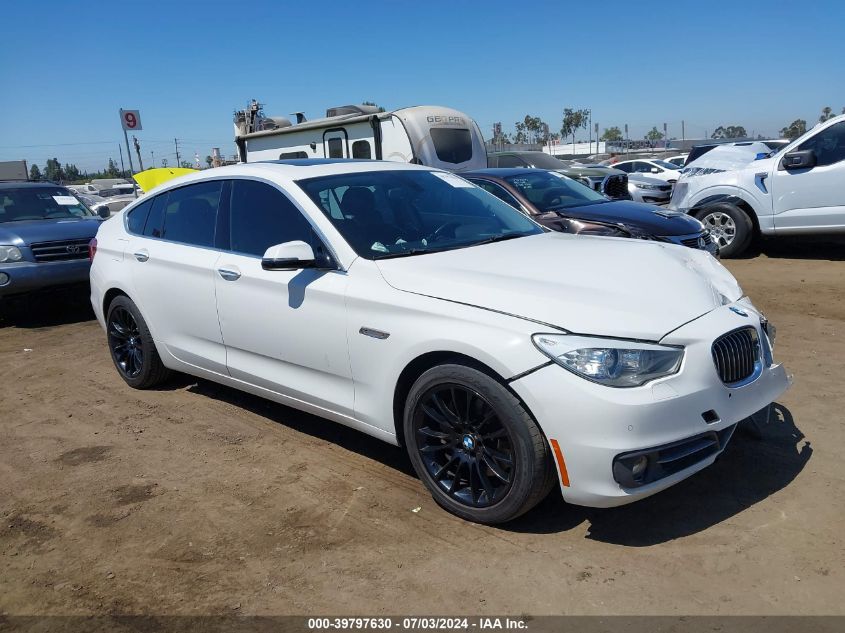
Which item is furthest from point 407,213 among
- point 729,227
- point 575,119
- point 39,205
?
point 575,119

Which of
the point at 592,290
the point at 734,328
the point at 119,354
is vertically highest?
the point at 592,290

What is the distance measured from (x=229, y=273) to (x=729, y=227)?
26.5 ft

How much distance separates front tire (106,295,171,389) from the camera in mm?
5223

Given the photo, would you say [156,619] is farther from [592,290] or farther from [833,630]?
[833,630]

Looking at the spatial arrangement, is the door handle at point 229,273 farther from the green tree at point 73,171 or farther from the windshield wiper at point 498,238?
the green tree at point 73,171

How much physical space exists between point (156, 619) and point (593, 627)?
167 centimetres

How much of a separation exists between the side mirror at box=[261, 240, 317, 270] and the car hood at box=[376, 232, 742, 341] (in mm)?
394

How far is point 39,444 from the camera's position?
15.2ft

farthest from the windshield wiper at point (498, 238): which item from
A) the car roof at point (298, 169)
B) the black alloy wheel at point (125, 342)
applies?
the black alloy wheel at point (125, 342)

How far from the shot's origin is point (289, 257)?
3.65m

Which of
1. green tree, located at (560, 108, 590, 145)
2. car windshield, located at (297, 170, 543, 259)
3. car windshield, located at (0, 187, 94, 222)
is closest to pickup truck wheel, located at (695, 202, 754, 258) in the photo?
car windshield, located at (297, 170, 543, 259)

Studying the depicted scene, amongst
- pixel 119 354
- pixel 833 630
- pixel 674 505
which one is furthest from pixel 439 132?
pixel 833 630

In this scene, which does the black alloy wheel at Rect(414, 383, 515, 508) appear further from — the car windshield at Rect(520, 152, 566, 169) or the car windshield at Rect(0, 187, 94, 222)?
the car windshield at Rect(520, 152, 566, 169)

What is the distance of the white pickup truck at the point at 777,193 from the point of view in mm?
9109
